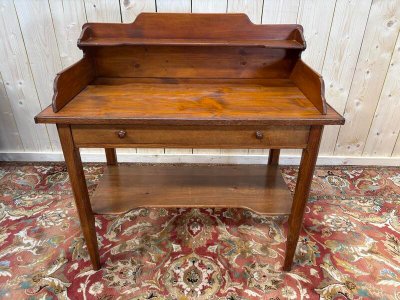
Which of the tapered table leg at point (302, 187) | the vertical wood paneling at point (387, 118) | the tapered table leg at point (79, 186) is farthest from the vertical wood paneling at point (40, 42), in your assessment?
the vertical wood paneling at point (387, 118)

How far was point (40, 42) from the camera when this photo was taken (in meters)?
1.69

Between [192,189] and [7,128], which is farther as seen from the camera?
[7,128]

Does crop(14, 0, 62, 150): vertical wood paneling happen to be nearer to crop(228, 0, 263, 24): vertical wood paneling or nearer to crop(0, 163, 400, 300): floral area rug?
crop(0, 163, 400, 300): floral area rug

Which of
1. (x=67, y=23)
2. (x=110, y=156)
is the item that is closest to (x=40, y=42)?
(x=67, y=23)

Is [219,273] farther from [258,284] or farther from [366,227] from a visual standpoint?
[366,227]

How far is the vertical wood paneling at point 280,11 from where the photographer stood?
5.21 feet

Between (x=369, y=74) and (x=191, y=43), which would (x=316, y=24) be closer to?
(x=369, y=74)

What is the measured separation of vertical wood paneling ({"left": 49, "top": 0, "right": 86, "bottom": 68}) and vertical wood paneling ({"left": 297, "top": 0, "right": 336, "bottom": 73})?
47.9 inches

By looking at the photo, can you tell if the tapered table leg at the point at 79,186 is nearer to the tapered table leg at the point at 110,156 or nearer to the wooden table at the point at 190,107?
the wooden table at the point at 190,107

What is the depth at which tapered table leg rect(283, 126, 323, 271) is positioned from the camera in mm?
1036

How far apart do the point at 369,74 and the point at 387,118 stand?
0.36m

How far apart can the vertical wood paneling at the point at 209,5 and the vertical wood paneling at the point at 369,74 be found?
817mm

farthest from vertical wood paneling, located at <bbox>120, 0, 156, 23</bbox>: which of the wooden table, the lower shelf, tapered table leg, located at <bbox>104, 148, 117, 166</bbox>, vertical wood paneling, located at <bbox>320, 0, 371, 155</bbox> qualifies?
vertical wood paneling, located at <bbox>320, 0, 371, 155</bbox>

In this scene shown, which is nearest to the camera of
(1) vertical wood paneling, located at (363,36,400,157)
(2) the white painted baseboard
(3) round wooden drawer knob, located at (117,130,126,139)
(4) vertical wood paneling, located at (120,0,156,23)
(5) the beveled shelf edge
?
(3) round wooden drawer knob, located at (117,130,126,139)
